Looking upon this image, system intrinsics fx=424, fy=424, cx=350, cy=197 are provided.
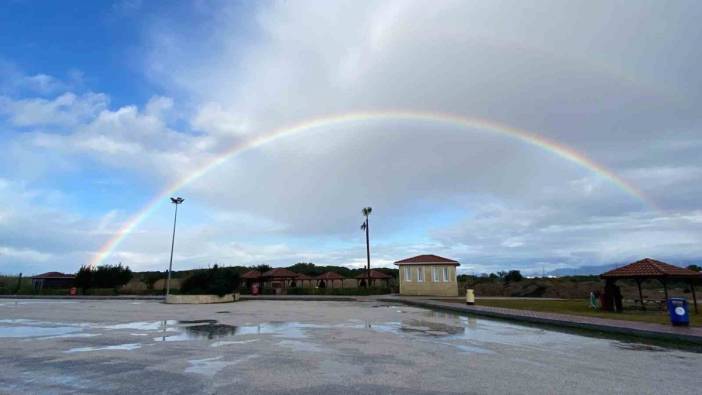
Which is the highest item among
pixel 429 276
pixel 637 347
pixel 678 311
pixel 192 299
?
pixel 429 276

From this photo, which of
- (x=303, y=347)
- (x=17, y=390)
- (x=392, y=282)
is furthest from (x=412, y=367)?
(x=392, y=282)

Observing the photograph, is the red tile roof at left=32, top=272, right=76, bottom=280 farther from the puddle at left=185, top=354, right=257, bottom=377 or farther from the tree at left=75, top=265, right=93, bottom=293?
the puddle at left=185, top=354, right=257, bottom=377

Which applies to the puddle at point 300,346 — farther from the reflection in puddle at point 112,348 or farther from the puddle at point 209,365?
the reflection in puddle at point 112,348

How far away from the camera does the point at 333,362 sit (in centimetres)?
897

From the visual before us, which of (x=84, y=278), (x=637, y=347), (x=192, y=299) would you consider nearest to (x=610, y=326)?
(x=637, y=347)

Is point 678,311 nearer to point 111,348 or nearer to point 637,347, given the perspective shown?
point 637,347

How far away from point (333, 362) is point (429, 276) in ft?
111

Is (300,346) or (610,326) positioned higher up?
(610,326)

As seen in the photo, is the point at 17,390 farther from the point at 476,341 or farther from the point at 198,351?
the point at 476,341

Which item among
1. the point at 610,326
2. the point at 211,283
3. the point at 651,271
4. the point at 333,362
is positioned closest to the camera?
the point at 333,362

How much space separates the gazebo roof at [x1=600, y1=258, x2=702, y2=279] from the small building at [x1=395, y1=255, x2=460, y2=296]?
18933 millimetres

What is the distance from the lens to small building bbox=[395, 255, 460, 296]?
41.2 m

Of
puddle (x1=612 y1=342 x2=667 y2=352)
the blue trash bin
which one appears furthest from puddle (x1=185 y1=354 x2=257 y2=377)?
the blue trash bin

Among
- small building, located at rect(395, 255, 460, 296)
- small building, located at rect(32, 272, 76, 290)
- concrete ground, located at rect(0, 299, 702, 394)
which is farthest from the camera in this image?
small building, located at rect(32, 272, 76, 290)
